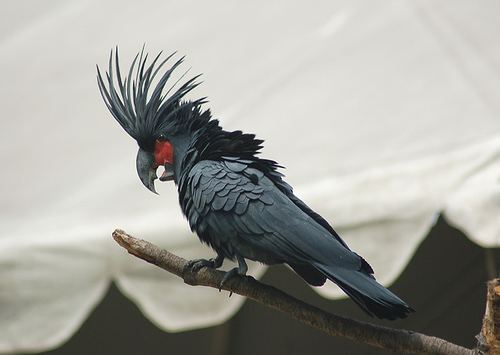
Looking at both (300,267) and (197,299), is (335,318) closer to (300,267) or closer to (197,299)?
(300,267)

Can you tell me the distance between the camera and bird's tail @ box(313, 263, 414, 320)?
4.01 feet

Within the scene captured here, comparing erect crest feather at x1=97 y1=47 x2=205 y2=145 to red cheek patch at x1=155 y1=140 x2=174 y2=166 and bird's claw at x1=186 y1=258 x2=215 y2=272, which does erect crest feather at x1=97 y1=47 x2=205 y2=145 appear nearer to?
red cheek patch at x1=155 y1=140 x2=174 y2=166

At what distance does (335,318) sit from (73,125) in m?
1.77

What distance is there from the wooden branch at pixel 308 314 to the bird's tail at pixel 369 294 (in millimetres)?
55

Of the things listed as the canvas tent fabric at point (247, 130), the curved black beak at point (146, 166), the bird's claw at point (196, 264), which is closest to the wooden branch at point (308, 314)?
the bird's claw at point (196, 264)

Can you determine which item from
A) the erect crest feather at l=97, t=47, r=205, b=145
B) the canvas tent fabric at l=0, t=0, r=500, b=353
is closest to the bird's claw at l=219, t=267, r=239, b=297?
the erect crest feather at l=97, t=47, r=205, b=145

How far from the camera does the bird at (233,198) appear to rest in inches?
51.5

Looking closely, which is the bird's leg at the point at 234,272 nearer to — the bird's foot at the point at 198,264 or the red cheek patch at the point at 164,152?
the bird's foot at the point at 198,264

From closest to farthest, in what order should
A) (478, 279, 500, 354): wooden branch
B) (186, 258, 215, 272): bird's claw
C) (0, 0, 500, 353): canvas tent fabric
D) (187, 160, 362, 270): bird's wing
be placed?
(478, 279, 500, 354): wooden branch < (187, 160, 362, 270): bird's wing < (186, 258, 215, 272): bird's claw < (0, 0, 500, 353): canvas tent fabric

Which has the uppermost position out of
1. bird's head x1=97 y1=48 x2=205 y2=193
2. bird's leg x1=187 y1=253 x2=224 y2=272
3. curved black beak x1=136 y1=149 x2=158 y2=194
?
bird's head x1=97 y1=48 x2=205 y2=193

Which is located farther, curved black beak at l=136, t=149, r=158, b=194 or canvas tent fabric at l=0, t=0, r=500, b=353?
canvas tent fabric at l=0, t=0, r=500, b=353

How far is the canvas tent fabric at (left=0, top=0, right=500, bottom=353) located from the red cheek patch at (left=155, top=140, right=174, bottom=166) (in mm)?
726

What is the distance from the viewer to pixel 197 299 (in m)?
2.32

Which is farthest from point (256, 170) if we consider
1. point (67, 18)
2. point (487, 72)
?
point (67, 18)
